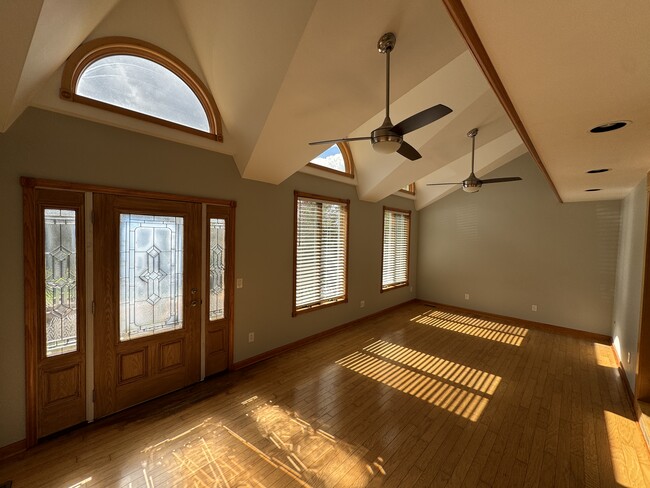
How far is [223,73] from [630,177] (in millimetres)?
4711

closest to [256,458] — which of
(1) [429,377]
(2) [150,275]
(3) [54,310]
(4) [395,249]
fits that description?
(2) [150,275]

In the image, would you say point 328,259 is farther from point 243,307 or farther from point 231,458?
point 231,458

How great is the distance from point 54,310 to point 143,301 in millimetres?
635

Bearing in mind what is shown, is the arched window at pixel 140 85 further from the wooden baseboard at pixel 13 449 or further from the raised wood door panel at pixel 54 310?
the wooden baseboard at pixel 13 449

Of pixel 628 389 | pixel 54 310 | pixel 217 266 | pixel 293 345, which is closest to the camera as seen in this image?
pixel 54 310

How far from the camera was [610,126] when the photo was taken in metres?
1.90

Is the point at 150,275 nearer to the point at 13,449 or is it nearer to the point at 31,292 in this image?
the point at 31,292

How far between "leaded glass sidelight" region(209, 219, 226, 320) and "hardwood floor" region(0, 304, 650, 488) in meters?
0.85

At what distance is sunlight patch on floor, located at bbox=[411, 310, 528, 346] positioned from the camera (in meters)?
4.95

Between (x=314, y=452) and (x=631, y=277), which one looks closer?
(x=314, y=452)

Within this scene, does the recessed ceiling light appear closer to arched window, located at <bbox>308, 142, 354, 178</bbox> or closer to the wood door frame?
arched window, located at <bbox>308, 142, 354, 178</bbox>

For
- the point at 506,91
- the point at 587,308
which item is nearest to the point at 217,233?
the point at 506,91

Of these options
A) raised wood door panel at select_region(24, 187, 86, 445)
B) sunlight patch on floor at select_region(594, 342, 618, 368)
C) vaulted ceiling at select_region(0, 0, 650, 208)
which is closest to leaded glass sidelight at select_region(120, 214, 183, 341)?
raised wood door panel at select_region(24, 187, 86, 445)

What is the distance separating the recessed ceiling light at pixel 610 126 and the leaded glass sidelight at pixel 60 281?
4.10 m
